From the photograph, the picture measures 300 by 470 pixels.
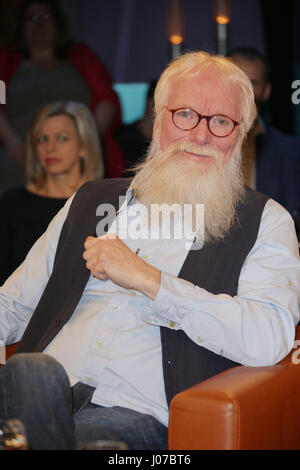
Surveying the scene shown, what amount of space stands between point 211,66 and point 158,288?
0.78 meters

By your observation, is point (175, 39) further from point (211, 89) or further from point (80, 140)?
point (211, 89)

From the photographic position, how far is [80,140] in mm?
3922

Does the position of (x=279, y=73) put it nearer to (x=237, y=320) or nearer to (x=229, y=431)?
(x=237, y=320)

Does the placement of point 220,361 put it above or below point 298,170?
below

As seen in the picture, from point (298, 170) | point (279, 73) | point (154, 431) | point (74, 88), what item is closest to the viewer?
point (154, 431)

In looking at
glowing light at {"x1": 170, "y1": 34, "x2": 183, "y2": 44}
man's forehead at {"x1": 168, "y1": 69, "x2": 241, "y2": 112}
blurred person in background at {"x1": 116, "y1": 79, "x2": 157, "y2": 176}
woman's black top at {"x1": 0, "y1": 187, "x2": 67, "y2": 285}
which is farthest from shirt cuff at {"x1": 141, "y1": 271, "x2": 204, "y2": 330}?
glowing light at {"x1": 170, "y1": 34, "x2": 183, "y2": 44}

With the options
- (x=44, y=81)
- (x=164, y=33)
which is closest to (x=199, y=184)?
(x=44, y=81)

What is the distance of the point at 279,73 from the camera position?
526cm

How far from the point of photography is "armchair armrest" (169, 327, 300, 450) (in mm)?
1786

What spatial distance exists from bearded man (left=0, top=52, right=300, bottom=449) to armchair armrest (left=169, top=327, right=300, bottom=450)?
14 centimetres

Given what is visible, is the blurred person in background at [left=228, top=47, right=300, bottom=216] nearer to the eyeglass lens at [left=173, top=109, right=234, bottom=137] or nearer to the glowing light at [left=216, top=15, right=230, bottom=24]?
the glowing light at [left=216, top=15, right=230, bottom=24]

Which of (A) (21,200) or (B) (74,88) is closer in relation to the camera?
(A) (21,200)
